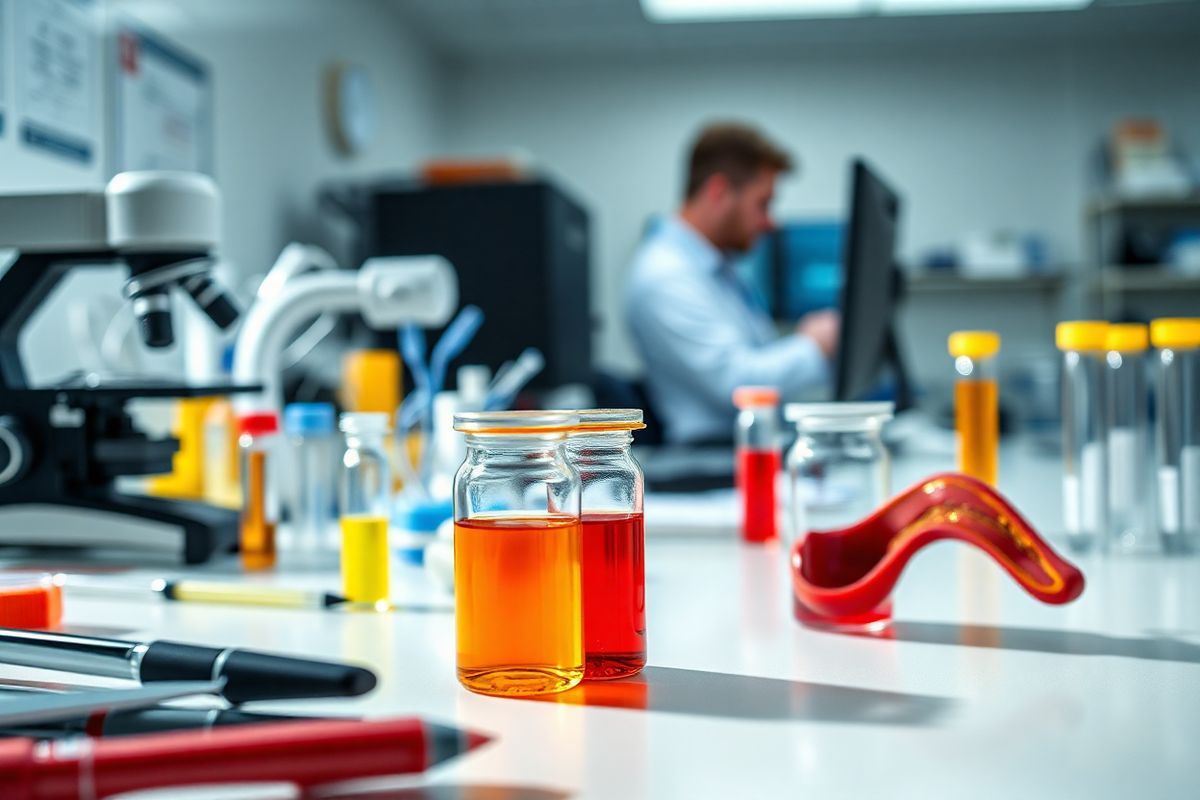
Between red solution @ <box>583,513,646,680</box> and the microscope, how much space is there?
1.95 feet

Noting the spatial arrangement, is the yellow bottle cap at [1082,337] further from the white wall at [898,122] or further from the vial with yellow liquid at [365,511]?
the white wall at [898,122]

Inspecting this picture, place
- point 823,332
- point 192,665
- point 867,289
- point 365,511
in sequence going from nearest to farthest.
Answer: point 192,665 → point 365,511 → point 867,289 → point 823,332

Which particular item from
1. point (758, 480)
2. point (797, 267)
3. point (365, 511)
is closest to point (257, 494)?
point (365, 511)

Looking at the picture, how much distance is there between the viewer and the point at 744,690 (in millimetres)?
634

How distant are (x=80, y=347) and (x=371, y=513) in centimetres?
83

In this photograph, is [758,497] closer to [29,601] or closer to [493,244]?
[29,601]

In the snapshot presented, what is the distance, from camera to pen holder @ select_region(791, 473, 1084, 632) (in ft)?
2.40

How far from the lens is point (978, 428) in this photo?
3.94 feet

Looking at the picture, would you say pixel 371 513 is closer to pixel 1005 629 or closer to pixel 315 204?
pixel 1005 629

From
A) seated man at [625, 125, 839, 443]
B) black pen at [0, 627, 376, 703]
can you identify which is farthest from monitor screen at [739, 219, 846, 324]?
black pen at [0, 627, 376, 703]

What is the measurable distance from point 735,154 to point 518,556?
257 cm

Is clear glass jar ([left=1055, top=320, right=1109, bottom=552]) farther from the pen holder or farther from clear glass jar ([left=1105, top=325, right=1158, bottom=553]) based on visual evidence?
the pen holder

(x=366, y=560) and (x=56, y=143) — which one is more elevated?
(x=56, y=143)

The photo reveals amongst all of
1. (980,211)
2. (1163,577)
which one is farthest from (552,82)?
(1163,577)
